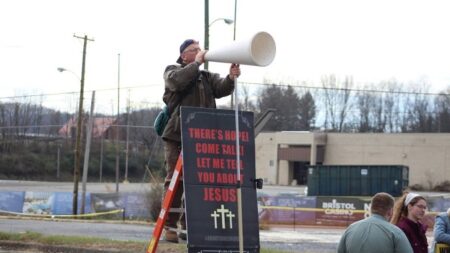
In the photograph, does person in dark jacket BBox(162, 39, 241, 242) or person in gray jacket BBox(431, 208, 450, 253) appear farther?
person in gray jacket BBox(431, 208, 450, 253)

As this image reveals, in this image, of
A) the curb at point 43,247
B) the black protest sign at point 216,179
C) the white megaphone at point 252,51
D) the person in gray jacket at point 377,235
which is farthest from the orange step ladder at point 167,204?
the curb at point 43,247

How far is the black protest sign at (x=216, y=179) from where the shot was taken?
17.4ft

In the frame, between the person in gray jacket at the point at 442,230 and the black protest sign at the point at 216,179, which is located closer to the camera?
the black protest sign at the point at 216,179

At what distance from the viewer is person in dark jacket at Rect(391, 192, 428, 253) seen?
644cm

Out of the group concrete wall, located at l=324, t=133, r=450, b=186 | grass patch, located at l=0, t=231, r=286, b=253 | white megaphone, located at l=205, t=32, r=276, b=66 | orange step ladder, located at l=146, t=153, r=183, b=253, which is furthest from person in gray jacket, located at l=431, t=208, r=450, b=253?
concrete wall, located at l=324, t=133, r=450, b=186

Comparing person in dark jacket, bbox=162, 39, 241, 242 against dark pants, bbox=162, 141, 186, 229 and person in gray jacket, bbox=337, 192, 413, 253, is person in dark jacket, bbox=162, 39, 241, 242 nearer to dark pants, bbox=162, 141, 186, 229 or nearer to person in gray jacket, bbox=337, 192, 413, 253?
dark pants, bbox=162, 141, 186, 229

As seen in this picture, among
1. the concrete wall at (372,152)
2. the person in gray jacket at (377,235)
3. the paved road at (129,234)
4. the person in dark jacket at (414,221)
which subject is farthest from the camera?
the concrete wall at (372,152)

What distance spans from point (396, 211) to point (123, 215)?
25.2 m

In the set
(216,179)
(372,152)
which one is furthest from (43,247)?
(372,152)

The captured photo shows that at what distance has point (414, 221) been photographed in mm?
6488

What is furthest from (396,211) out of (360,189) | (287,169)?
(287,169)

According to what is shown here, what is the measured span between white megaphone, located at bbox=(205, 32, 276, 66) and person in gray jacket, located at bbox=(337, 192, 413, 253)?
157cm

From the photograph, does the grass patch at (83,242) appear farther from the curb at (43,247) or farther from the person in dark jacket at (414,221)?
the person in dark jacket at (414,221)

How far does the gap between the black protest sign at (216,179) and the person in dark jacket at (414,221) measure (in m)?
1.83
